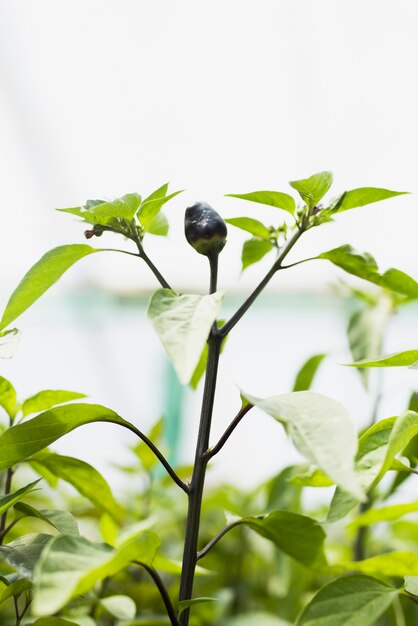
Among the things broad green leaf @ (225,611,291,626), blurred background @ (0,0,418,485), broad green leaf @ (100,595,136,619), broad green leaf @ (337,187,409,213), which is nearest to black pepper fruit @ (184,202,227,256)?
broad green leaf @ (337,187,409,213)

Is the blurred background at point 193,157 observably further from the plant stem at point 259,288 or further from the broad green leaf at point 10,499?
the broad green leaf at point 10,499

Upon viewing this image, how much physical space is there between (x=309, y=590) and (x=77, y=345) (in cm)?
423

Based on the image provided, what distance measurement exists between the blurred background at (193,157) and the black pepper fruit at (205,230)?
1265 mm

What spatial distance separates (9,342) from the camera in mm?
581

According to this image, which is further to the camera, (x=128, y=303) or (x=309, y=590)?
(x=128, y=303)

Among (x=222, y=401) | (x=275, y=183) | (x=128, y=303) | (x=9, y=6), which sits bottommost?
(x=222, y=401)

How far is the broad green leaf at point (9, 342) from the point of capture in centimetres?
56

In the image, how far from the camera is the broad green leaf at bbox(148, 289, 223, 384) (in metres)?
0.41

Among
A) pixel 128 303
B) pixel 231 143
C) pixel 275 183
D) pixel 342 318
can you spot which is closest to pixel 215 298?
pixel 231 143

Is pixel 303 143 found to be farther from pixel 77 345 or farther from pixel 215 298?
pixel 215 298

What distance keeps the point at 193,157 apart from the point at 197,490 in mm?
3461

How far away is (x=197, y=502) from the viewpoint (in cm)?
57

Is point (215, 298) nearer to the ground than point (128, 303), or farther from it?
farther from it

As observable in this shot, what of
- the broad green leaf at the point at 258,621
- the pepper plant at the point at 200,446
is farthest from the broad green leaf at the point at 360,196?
the broad green leaf at the point at 258,621
